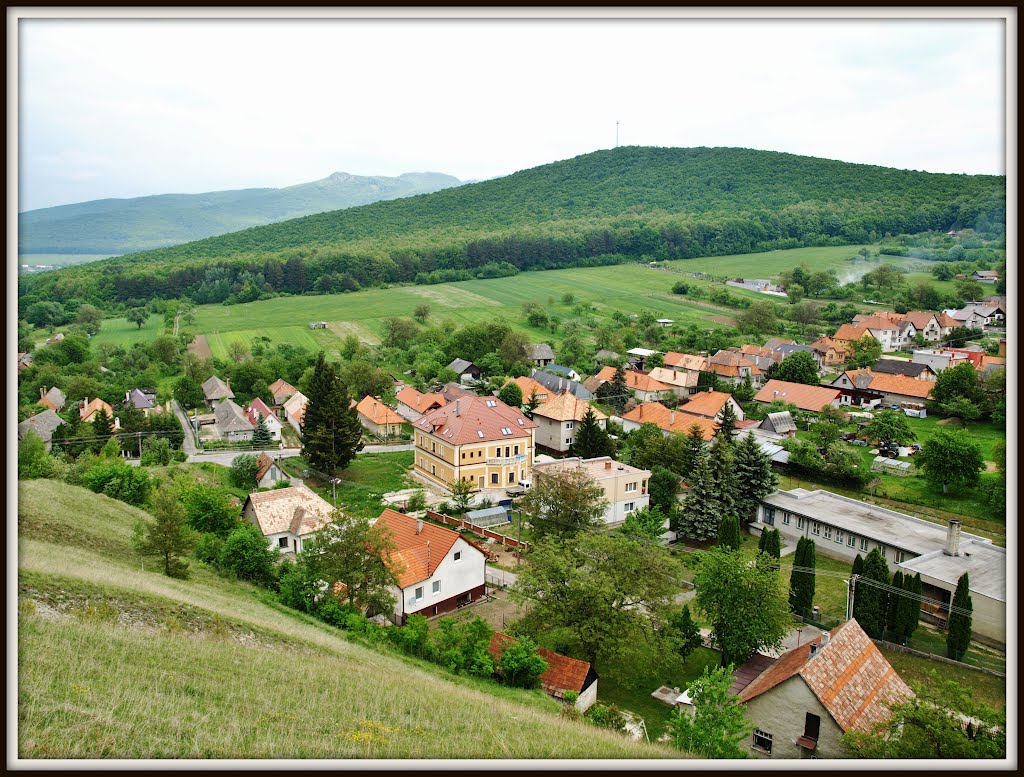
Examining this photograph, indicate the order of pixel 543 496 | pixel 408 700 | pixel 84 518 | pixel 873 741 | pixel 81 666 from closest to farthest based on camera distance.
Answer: pixel 81 666
pixel 408 700
pixel 873 741
pixel 84 518
pixel 543 496

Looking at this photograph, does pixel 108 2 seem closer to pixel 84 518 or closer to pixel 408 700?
pixel 408 700

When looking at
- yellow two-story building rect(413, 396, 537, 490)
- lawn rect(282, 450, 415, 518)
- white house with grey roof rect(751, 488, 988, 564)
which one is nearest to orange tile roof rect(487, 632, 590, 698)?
white house with grey roof rect(751, 488, 988, 564)

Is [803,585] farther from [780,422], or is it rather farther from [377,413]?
[377,413]

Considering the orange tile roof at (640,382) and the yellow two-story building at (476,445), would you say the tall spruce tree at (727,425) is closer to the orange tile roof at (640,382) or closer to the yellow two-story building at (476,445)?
the yellow two-story building at (476,445)

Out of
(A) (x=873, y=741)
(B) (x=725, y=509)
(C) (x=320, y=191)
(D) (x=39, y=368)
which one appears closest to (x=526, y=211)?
(D) (x=39, y=368)

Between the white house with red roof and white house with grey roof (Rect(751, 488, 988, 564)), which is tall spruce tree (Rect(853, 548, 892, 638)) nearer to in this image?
white house with grey roof (Rect(751, 488, 988, 564))

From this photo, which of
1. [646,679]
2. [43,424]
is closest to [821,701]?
[646,679]
